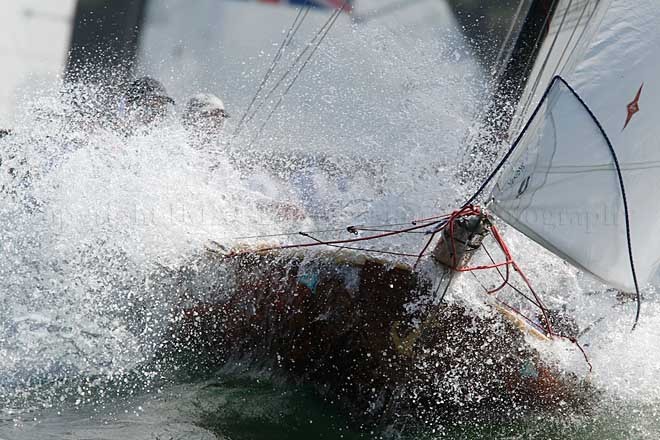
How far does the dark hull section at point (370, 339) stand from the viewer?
2.93 metres

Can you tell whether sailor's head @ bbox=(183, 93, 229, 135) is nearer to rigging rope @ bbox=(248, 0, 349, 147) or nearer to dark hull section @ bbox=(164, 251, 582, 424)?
rigging rope @ bbox=(248, 0, 349, 147)

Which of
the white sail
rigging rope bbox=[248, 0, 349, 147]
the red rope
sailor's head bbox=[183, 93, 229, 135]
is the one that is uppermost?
rigging rope bbox=[248, 0, 349, 147]

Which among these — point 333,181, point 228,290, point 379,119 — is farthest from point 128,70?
point 228,290

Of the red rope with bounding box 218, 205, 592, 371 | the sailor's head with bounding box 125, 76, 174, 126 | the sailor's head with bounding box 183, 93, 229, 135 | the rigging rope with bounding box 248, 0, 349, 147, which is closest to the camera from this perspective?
the red rope with bounding box 218, 205, 592, 371

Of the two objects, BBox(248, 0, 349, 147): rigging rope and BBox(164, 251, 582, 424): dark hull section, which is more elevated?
BBox(248, 0, 349, 147): rigging rope

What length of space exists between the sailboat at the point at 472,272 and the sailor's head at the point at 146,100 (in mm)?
2212

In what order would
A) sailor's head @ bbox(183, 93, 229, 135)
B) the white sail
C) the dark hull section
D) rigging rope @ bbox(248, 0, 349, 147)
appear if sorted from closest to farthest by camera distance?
the white sail → the dark hull section → sailor's head @ bbox(183, 93, 229, 135) → rigging rope @ bbox(248, 0, 349, 147)

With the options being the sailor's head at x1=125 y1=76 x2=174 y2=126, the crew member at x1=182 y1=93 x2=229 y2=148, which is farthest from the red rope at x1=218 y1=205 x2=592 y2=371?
the sailor's head at x1=125 y1=76 x2=174 y2=126

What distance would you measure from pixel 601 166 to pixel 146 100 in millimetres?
3963

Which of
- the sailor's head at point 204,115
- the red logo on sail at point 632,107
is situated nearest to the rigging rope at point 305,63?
the sailor's head at point 204,115

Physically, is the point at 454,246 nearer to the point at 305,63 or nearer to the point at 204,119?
the point at 204,119

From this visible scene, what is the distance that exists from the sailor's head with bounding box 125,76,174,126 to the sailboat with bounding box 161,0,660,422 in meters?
2.21

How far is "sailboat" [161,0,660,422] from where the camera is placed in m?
2.54

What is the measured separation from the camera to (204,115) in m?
5.19
